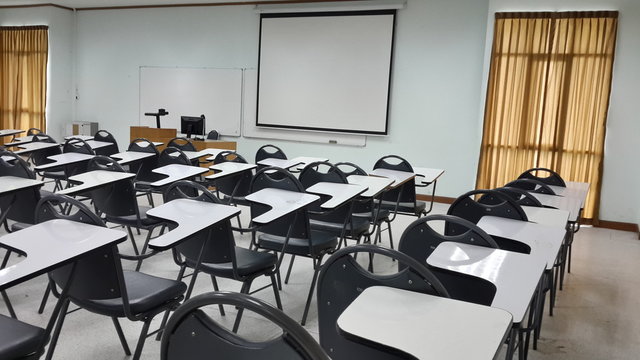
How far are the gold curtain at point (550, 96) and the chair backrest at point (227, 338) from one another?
6.62m

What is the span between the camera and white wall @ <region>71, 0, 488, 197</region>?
25.0ft

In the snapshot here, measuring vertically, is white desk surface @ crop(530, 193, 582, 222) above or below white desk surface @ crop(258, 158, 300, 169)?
below

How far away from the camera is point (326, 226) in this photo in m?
3.97

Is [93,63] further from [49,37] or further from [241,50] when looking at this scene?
[241,50]

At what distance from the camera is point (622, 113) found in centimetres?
676

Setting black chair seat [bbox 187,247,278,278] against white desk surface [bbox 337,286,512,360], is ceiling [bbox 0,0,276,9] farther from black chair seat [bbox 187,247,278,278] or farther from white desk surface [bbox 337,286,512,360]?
white desk surface [bbox 337,286,512,360]

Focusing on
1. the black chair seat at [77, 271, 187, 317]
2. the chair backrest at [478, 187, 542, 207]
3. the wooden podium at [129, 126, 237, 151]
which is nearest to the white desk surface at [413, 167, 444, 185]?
the chair backrest at [478, 187, 542, 207]

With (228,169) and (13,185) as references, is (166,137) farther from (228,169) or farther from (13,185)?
(13,185)

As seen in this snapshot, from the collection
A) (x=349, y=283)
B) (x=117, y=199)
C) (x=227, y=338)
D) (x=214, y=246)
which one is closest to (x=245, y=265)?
(x=214, y=246)

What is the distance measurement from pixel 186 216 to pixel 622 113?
247 inches

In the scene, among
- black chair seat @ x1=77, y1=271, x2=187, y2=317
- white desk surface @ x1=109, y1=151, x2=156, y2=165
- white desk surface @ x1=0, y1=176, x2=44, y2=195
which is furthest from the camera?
white desk surface @ x1=109, y1=151, x2=156, y2=165

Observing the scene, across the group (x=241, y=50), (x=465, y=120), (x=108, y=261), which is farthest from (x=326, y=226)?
(x=241, y=50)

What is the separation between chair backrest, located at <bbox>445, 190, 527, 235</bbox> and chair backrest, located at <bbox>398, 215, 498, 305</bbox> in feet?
1.42

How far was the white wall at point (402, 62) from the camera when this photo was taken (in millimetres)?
7633
